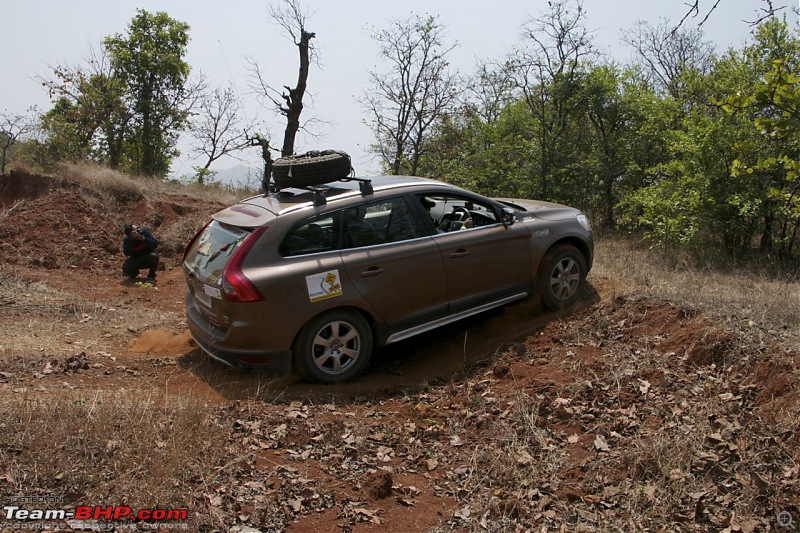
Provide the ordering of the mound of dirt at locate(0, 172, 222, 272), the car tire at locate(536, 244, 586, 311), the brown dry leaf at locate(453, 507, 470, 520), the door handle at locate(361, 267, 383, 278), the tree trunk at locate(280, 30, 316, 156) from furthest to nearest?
the tree trunk at locate(280, 30, 316, 156) < the mound of dirt at locate(0, 172, 222, 272) < the car tire at locate(536, 244, 586, 311) < the door handle at locate(361, 267, 383, 278) < the brown dry leaf at locate(453, 507, 470, 520)

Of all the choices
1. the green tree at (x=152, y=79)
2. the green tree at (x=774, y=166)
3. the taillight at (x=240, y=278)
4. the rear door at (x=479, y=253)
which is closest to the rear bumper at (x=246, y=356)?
the taillight at (x=240, y=278)

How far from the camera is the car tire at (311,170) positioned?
6.30 meters

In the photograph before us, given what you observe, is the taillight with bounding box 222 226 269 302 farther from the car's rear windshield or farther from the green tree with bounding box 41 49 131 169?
the green tree with bounding box 41 49 131 169

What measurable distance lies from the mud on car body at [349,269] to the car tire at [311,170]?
0.78ft

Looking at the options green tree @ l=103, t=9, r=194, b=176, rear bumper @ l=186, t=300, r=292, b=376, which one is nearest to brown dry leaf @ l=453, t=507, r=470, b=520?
rear bumper @ l=186, t=300, r=292, b=376

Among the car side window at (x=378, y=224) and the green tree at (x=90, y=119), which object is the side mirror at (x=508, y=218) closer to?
the car side window at (x=378, y=224)

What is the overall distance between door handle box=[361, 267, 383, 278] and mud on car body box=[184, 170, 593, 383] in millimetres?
12

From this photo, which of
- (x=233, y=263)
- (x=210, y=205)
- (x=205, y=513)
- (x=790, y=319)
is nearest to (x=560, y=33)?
(x=210, y=205)

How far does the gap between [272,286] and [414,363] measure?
73.2 inches

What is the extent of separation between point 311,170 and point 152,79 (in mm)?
21912

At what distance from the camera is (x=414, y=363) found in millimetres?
6316

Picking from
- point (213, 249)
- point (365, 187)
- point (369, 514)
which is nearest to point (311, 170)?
point (365, 187)

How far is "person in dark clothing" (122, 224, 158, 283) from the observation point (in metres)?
10.3

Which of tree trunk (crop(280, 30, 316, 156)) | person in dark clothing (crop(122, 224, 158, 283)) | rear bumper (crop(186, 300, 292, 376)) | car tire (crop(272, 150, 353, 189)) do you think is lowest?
rear bumper (crop(186, 300, 292, 376))
